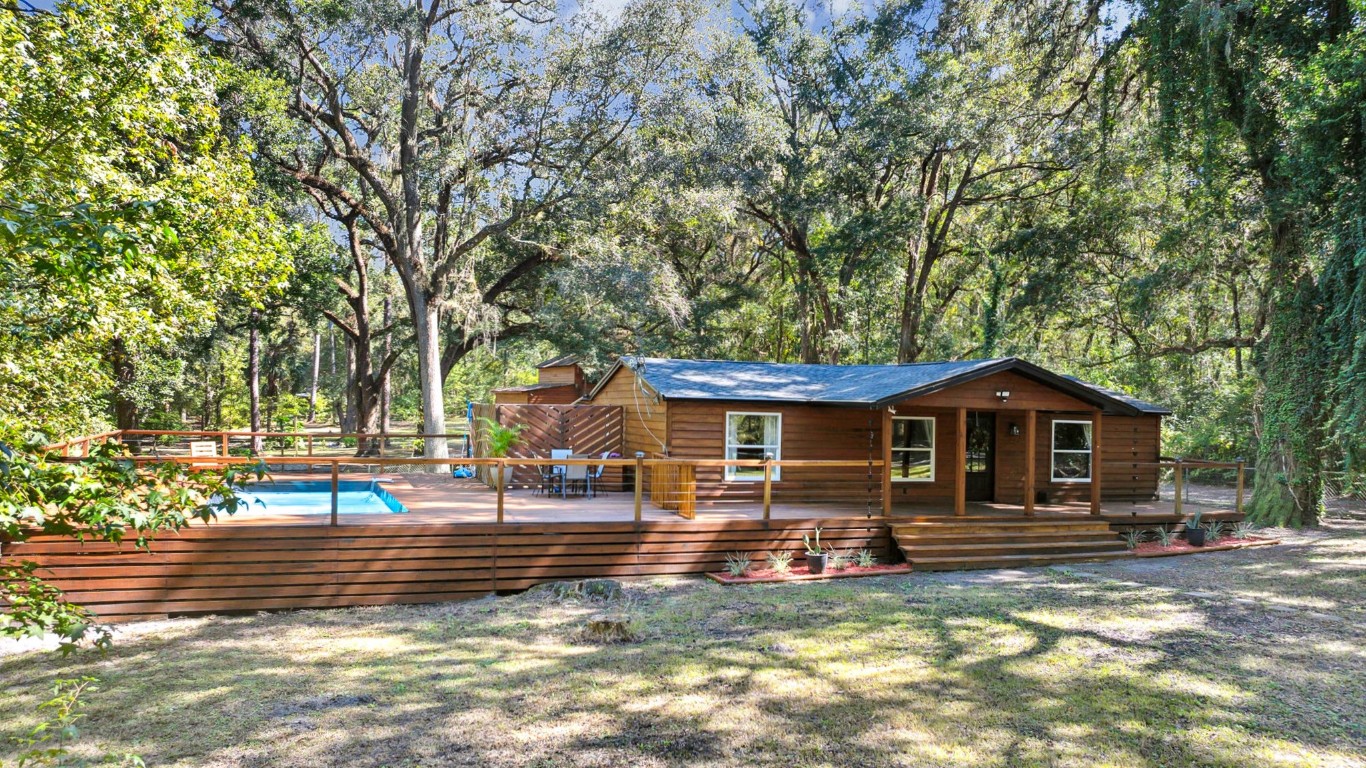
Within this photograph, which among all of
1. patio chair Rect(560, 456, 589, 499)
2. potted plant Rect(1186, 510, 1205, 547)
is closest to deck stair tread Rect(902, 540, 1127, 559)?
potted plant Rect(1186, 510, 1205, 547)

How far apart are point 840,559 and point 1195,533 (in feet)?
20.3

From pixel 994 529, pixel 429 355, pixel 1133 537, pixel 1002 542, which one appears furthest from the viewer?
pixel 429 355

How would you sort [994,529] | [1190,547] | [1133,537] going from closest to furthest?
1. [994,529]
2. [1133,537]
3. [1190,547]

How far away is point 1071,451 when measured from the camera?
1374 cm

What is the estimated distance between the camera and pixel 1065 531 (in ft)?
36.8

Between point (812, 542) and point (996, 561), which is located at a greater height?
point (812, 542)

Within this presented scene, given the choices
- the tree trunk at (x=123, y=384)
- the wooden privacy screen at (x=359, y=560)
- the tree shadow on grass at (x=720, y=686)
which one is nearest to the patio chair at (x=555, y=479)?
the wooden privacy screen at (x=359, y=560)

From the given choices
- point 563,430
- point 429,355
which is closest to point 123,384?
point 429,355

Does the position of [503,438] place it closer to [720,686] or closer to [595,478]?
[595,478]

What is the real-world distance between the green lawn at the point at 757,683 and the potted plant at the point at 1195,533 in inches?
114

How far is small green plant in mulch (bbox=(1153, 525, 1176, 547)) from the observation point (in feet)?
38.5

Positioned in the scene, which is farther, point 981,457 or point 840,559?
point 981,457

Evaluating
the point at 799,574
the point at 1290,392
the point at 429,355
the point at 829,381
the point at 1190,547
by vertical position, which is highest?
the point at 429,355

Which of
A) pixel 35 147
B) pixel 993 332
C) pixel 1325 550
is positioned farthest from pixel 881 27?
pixel 35 147
